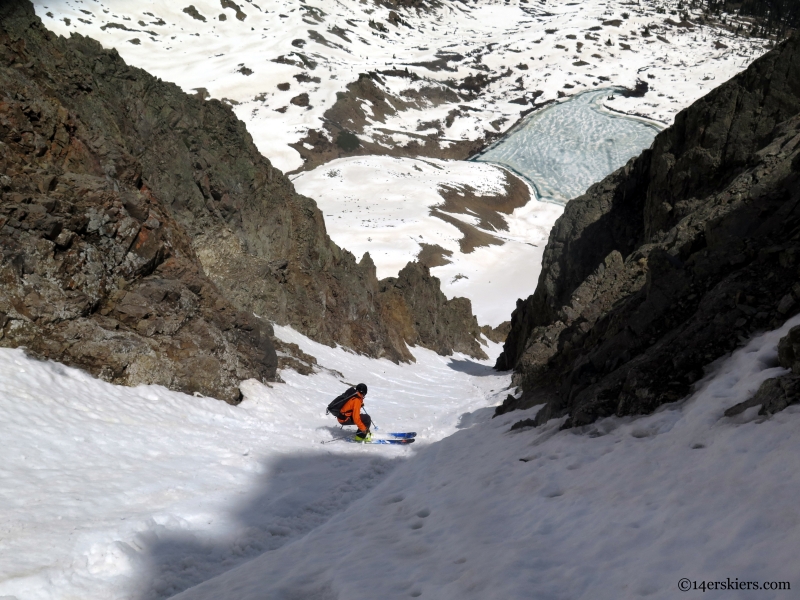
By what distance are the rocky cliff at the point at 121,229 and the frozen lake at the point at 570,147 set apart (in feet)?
236

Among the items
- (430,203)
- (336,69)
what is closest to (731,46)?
(336,69)

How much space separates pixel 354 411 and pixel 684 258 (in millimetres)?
6427

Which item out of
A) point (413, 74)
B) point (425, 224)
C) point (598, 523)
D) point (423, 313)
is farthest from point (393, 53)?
point (598, 523)

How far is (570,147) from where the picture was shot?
10050 cm

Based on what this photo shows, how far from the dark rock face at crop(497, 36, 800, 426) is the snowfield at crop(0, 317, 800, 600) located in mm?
593

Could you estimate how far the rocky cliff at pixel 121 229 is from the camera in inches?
398

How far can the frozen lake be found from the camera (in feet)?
306

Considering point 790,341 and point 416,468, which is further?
point 416,468

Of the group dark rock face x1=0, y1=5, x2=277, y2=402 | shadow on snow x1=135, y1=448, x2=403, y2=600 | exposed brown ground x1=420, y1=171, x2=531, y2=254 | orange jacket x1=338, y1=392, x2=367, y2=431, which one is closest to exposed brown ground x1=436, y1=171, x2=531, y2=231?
exposed brown ground x1=420, y1=171, x2=531, y2=254

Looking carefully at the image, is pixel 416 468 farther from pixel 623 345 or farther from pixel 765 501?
pixel 765 501

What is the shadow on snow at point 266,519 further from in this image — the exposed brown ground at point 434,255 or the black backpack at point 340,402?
the exposed brown ground at point 434,255

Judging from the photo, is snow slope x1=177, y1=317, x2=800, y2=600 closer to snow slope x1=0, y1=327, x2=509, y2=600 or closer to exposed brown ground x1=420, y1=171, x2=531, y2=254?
snow slope x1=0, y1=327, x2=509, y2=600

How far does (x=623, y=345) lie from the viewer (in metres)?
8.62

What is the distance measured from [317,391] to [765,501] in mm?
13056
